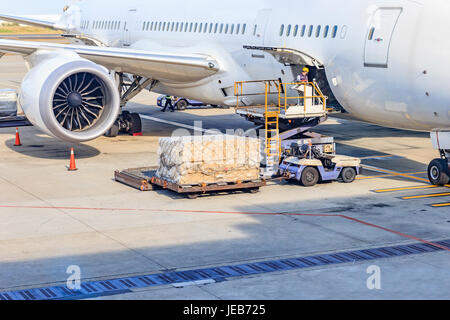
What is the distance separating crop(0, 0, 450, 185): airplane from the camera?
17547 mm

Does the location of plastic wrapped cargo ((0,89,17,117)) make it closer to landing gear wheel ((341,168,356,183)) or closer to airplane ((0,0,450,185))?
airplane ((0,0,450,185))

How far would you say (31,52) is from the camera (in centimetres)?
2286

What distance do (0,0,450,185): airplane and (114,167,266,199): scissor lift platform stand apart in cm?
263

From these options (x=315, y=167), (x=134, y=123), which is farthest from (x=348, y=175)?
(x=134, y=123)

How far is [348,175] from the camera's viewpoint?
18953 millimetres

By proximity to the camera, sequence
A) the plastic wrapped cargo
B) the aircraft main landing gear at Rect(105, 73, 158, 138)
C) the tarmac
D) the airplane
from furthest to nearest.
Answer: the plastic wrapped cargo, the aircraft main landing gear at Rect(105, 73, 158, 138), the airplane, the tarmac

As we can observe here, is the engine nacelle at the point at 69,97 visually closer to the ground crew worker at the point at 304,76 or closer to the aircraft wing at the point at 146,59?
the aircraft wing at the point at 146,59

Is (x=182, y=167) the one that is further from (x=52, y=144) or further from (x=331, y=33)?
(x=52, y=144)

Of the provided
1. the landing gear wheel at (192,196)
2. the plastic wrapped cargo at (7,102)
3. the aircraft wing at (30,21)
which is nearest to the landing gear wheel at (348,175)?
the landing gear wheel at (192,196)

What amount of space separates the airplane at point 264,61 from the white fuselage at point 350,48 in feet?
0.08

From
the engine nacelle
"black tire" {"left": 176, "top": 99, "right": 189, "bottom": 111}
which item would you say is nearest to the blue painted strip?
the engine nacelle

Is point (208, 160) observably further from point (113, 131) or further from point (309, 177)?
point (113, 131)

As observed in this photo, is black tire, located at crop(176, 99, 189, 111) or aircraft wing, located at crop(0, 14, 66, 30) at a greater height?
aircraft wing, located at crop(0, 14, 66, 30)
